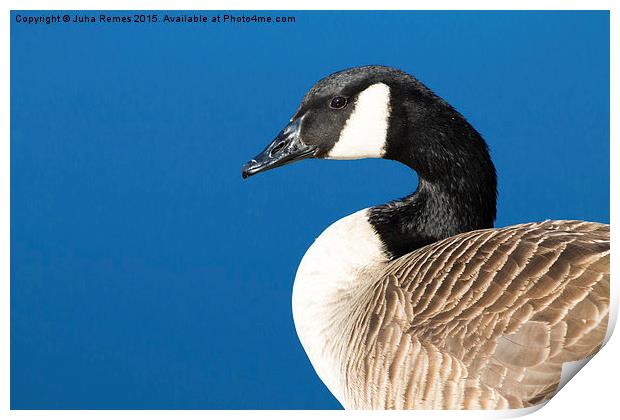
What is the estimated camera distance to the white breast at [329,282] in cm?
237

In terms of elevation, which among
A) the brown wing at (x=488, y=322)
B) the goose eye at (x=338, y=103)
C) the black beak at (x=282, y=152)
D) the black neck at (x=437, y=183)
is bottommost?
the brown wing at (x=488, y=322)

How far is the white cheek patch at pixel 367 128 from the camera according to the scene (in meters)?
2.35

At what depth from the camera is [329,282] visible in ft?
7.90

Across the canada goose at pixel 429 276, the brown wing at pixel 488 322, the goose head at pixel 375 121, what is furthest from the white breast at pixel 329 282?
the goose head at pixel 375 121

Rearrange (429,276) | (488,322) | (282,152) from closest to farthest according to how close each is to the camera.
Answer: (488,322), (429,276), (282,152)

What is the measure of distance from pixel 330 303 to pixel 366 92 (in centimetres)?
65

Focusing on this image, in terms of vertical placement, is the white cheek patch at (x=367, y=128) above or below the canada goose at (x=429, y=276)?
above

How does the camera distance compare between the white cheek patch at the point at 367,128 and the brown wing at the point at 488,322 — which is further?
the white cheek patch at the point at 367,128

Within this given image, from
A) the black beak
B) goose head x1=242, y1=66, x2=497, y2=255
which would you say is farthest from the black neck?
the black beak

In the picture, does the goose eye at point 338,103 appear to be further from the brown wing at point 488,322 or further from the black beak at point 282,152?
the brown wing at point 488,322

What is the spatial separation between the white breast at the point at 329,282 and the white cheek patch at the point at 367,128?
22 cm

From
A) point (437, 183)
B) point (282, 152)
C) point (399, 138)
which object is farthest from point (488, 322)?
point (282, 152)

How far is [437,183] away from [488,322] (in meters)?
0.55

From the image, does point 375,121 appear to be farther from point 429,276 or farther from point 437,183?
point 429,276
